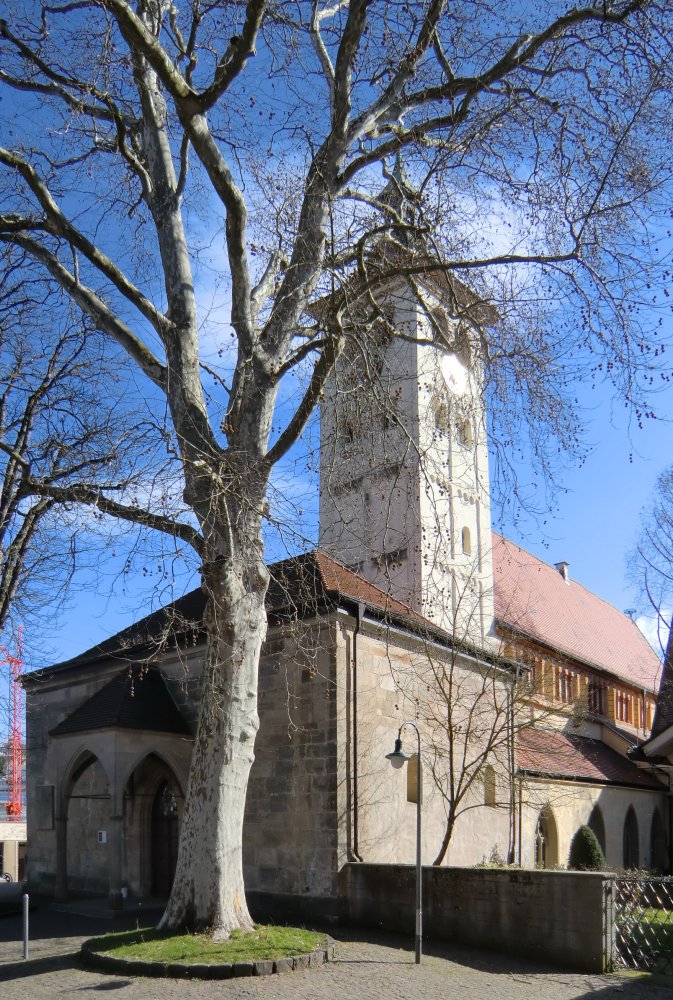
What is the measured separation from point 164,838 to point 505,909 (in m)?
9.35

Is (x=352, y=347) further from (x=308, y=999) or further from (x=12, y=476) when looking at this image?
(x=308, y=999)

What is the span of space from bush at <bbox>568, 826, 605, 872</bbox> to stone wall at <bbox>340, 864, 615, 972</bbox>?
11789 mm

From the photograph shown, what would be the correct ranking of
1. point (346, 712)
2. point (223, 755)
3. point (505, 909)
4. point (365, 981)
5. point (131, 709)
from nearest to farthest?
1. point (365, 981)
2. point (223, 755)
3. point (505, 909)
4. point (346, 712)
5. point (131, 709)

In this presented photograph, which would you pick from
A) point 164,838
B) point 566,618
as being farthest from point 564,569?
point 164,838

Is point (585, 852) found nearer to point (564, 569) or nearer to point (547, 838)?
point (547, 838)

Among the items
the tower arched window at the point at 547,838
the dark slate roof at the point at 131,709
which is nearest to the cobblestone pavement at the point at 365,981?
the dark slate roof at the point at 131,709

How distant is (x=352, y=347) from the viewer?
13.8 metres

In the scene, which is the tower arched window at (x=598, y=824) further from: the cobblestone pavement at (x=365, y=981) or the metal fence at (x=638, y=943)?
the cobblestone pavement at (x=365, y=981)

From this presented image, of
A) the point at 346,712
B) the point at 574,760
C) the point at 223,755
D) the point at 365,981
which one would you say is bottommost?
the point at 574,760

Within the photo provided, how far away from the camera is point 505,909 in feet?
41.5

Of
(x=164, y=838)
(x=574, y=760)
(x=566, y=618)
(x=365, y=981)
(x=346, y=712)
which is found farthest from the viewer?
(x=566, y=618)

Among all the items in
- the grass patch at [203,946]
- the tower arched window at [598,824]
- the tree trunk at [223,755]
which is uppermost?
the tree trunk at [223,755]

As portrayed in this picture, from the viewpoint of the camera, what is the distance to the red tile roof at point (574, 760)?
2567 cm

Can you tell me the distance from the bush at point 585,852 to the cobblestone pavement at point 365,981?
13042mm
